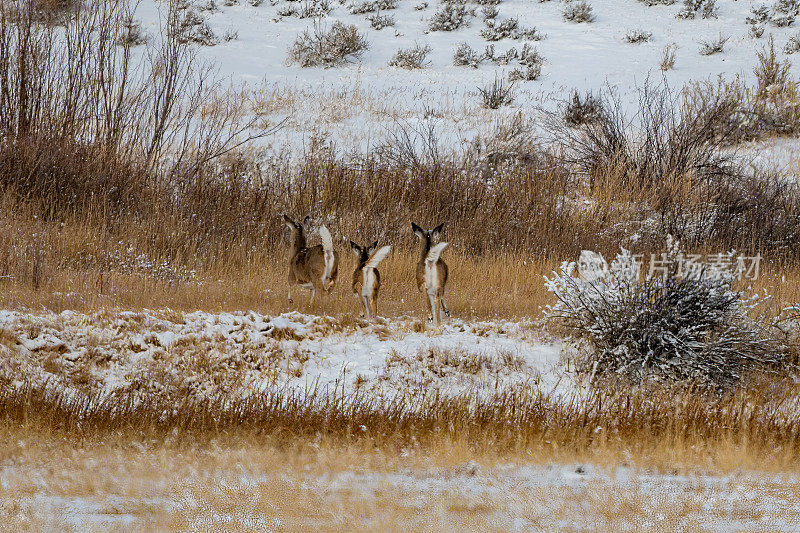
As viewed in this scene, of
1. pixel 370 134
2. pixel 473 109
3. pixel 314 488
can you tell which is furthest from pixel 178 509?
pixel 473 109

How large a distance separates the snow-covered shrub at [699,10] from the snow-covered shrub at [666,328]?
1865 centimetres

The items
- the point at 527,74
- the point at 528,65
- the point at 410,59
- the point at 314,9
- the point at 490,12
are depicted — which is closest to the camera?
the point at 527,74

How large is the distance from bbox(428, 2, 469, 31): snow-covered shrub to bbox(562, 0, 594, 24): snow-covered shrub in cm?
293

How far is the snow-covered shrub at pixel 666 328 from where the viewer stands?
5930mm

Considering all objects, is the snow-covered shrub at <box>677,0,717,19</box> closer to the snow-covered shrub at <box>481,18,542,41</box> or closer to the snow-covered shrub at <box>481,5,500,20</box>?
the snow-covered shrub at <box>481,18,542,41</box>

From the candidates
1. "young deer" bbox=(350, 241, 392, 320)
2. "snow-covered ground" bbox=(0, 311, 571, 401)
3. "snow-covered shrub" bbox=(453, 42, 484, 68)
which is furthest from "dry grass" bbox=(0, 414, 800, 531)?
"snow-covered shrub" bbox=(453, 42, 484, 68)

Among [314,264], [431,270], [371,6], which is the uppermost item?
[371,6]

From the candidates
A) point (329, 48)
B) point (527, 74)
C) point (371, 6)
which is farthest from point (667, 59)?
point (371, 6)

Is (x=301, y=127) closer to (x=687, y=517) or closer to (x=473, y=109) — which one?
(x=473, y=109)

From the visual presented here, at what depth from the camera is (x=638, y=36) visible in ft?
71.4

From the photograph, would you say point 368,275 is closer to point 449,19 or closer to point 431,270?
point 431,270

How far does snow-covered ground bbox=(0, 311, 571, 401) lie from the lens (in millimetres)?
5457

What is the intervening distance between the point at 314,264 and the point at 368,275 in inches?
27.5

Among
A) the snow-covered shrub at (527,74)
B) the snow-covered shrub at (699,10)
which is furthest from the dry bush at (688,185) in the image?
the snow-covered shrub at (699,10)
